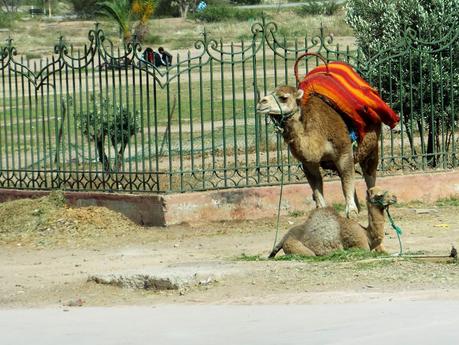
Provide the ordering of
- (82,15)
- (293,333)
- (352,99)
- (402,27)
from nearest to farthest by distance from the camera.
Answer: (293,333)
(352,99)
(402,27)
(82,15)

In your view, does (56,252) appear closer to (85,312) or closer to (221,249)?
(221,249)

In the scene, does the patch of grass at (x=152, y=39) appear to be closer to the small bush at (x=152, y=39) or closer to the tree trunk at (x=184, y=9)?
the small bush at (x=152, y=39)

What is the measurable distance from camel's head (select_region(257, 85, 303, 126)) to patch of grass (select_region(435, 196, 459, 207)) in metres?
4.60

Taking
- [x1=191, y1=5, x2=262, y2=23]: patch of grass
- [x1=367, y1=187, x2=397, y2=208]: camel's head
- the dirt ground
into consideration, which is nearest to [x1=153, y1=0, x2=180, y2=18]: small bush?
[x1=191, y1=5, x2=262, y2=23]: patch of grass

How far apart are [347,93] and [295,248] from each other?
91.0 inches

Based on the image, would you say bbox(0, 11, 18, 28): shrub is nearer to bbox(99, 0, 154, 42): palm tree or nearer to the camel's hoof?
bbox(99, 0, 154, 42): palm tree

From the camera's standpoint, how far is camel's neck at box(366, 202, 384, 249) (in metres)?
12.8

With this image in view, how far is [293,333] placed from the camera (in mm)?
9555

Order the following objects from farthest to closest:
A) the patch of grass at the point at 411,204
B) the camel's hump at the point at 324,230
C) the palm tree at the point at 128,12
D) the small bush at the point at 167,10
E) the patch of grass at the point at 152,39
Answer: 1. the small bush at the point at 167,10
2. the patch of grass at the point at 152,39
3. the palm tree at the point at 128,12
4. the patch of grass at the point at 411,204
5. the camel's hump at the point at 324,230

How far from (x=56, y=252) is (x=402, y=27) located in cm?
724

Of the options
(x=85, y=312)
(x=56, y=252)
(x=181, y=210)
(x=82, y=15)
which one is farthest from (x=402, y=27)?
(x=82, y=15)

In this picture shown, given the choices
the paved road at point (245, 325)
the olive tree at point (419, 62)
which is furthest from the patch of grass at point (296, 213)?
the paved road at point (245, 325)

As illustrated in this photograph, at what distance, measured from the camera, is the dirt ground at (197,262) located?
11273 mm

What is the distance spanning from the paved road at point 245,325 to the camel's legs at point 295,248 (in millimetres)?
1979
